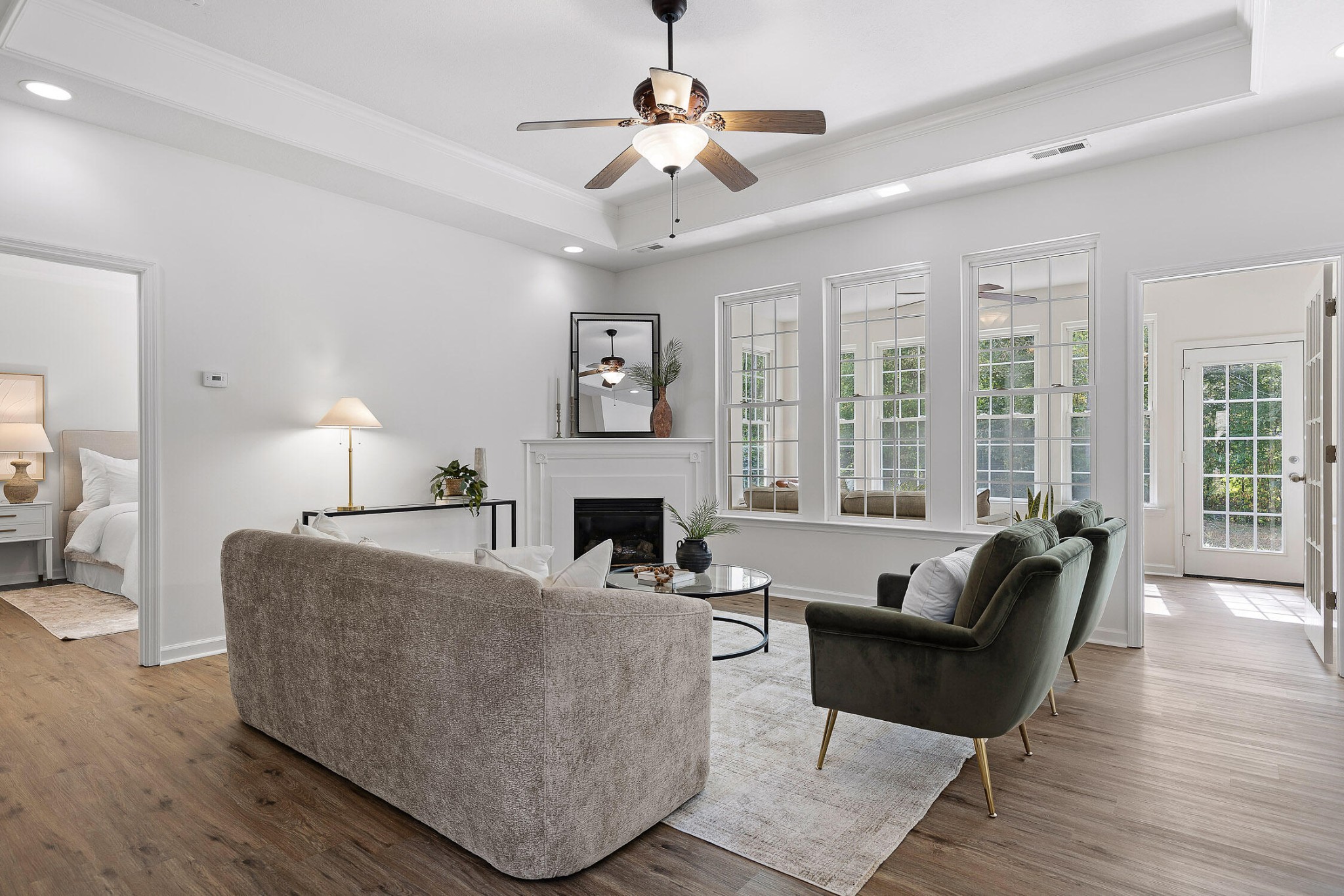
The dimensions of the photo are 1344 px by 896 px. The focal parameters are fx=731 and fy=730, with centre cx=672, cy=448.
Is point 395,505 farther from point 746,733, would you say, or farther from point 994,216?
point 994,216

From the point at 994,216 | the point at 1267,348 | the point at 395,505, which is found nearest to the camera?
the point at 994,216

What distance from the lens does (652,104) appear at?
119 inches

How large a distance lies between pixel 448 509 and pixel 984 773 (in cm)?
404

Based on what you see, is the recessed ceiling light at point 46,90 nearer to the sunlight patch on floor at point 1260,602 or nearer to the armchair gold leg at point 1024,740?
the armchair gold leg at point 1024,740

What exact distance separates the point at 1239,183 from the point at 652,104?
3222 mm

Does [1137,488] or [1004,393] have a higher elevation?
[1004,393]

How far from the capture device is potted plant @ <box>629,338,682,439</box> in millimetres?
6199

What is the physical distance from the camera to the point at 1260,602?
17.5 ft

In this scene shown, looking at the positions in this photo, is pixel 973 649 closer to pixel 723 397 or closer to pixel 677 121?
pixel 677 121

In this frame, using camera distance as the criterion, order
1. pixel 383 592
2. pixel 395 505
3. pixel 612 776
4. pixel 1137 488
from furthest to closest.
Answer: pixel 395 505
pixel 1137 488
pixel 383 592
pixel 612 776

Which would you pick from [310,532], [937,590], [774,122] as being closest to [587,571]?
[937,590]

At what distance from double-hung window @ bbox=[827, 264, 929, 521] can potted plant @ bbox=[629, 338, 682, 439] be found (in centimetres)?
141

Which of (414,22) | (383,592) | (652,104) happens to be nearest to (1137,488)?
(652,104)

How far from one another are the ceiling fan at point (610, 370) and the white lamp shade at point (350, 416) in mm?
2115
